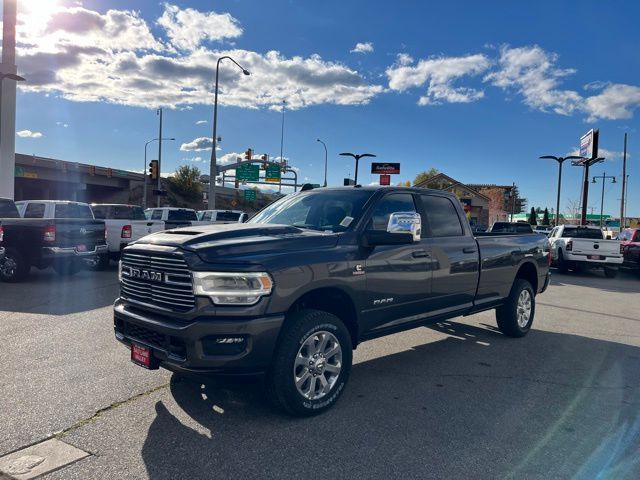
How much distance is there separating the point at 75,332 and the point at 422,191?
4839 millimetres

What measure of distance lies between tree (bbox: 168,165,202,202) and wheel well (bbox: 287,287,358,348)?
231 feet

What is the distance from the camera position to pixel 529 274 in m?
7.61

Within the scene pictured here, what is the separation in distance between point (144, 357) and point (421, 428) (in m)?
2.24

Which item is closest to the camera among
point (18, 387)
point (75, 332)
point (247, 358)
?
point (247, 358)

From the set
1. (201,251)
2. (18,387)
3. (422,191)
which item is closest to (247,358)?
(201,251)

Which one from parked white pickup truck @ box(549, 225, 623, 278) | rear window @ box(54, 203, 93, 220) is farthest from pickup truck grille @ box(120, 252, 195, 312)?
parked white pickup truck @ box(549, 225, 623, 278)

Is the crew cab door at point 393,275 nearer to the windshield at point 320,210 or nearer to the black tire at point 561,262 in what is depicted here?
the windshield at point 320,210

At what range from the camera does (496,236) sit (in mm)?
6734

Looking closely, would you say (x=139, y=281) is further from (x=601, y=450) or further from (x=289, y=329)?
(x=601, y=450)

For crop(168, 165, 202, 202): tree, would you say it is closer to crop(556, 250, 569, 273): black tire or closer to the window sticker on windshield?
crop(556, 250, 569, 273): black tire

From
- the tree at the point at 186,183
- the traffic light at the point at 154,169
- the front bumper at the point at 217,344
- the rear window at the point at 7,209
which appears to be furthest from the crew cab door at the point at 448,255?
the tree at the point at 186,183

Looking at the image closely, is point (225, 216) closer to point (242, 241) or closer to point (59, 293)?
point (59, 293)

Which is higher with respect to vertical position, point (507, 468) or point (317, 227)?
point (317, 227)

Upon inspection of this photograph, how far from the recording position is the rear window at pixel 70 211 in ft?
41.3
